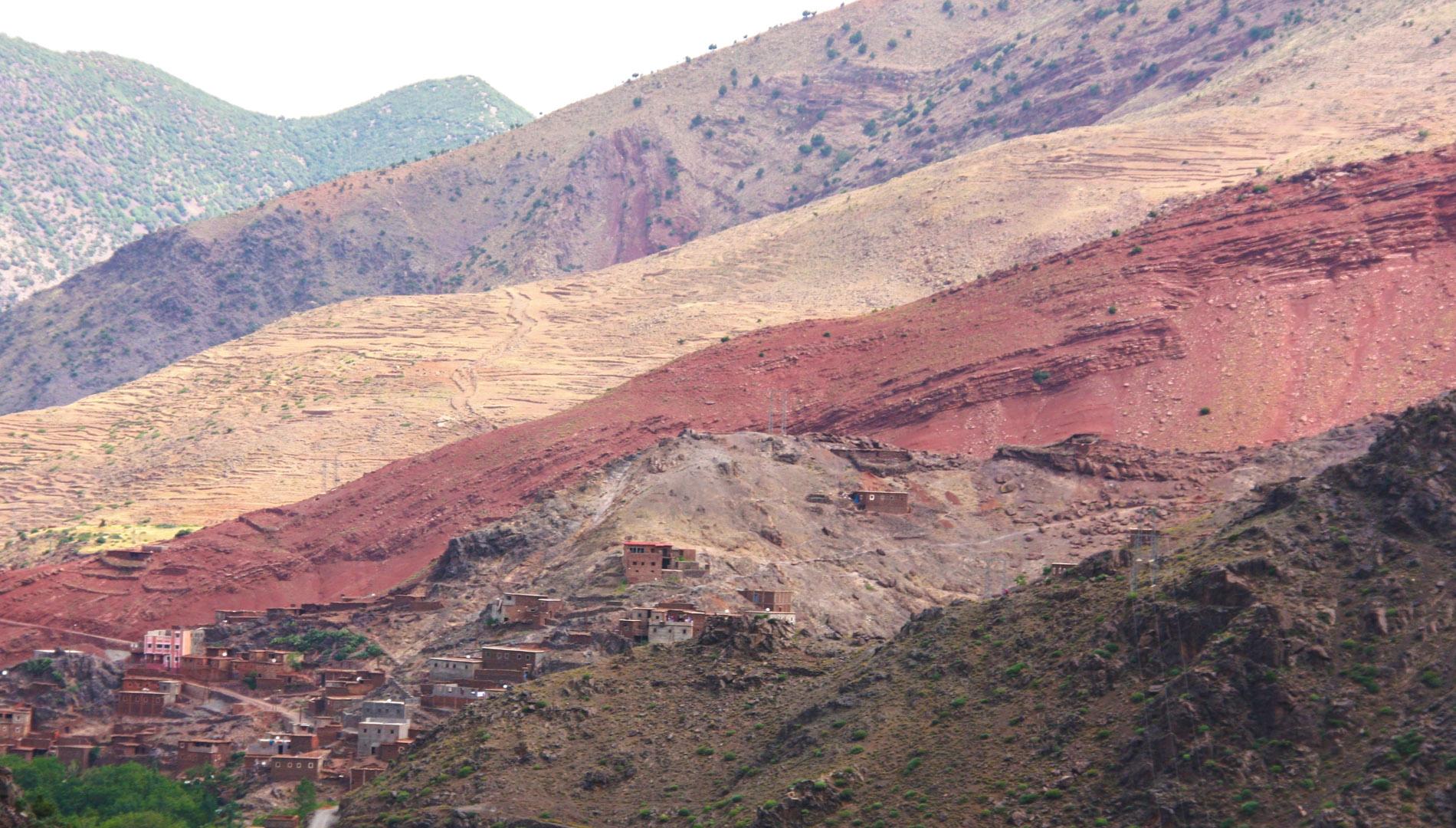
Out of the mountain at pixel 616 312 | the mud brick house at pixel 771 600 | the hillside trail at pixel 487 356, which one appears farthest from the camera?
the hillside trail at pixel 487 356

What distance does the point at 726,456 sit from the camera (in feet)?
269

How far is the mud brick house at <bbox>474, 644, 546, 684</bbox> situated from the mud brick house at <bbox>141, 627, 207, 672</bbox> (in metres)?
15.8

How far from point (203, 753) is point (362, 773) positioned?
8.41 metres

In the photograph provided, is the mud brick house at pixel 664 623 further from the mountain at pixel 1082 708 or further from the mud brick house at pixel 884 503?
the mud brick house at pixel 884 503

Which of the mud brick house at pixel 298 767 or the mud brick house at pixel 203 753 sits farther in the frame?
the mud brick house at pixel 203 753

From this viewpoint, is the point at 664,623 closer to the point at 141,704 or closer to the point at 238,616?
the point at 141,704

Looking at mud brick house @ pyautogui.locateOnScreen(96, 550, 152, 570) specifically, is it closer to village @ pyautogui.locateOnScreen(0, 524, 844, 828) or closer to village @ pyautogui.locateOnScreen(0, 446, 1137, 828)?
village @ pyautogui.locateOnScreen(0, 446, 1137, 828)

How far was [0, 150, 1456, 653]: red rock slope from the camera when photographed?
8525 centimetres

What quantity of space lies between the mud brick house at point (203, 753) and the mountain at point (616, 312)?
31710 millimetres

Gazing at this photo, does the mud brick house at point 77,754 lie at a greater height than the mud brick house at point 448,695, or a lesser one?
lesser

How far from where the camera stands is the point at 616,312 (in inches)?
5271

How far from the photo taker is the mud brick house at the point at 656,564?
2830 inches

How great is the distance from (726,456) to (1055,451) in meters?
11.1

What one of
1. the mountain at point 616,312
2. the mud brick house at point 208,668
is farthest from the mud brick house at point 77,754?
the mountain at point 616,312
